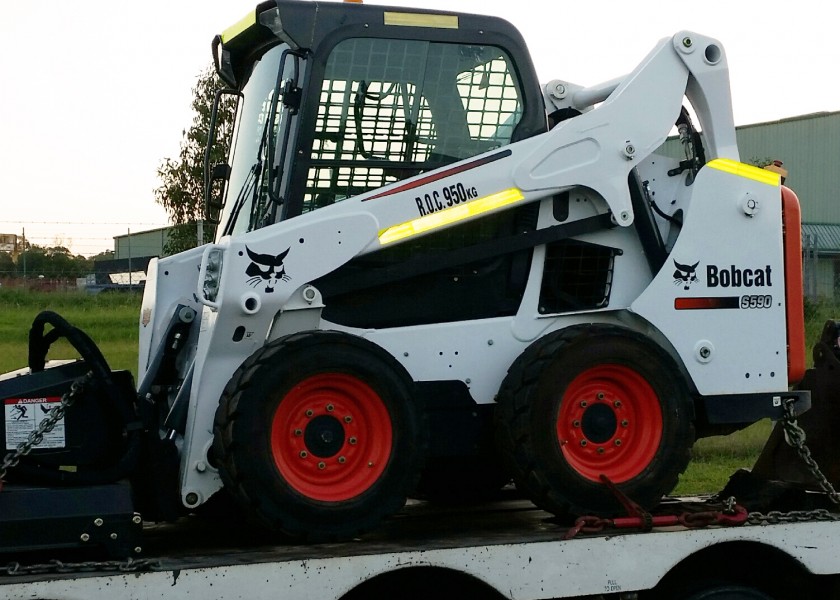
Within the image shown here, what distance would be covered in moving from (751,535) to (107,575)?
2565 millimetres

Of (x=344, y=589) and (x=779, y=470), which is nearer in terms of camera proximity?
(x=344, y=589)

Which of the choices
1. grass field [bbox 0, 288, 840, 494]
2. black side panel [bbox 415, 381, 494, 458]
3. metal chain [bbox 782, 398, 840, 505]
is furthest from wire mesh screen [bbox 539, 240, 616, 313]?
grass field [bbox 0, 288, 840, 494]

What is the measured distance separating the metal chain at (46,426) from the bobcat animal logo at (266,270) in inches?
31.2

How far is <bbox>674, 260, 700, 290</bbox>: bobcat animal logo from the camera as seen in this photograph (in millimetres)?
5375

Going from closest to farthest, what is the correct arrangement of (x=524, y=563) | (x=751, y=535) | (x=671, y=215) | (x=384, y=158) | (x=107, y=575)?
(x=107, y=575)
(x=524, y=563)
(x=751, y=535)
(x=384, y=158)
(x=671, y=215)

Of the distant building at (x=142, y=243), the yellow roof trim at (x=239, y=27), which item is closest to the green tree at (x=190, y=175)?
the distant building at (x=142, y=243)

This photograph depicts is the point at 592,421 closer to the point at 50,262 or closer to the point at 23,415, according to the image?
the point at 23,415

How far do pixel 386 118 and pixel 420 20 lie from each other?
1.56 feet

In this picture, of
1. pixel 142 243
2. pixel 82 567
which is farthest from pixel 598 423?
pixel 142 243

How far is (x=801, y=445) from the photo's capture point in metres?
5.35

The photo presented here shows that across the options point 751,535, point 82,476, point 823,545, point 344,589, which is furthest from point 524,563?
point 82,476

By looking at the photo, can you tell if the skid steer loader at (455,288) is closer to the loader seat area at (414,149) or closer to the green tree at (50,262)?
the loader seat area at (414,149)

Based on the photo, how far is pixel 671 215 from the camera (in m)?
5.66

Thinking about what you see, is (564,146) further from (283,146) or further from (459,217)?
(283,146)
